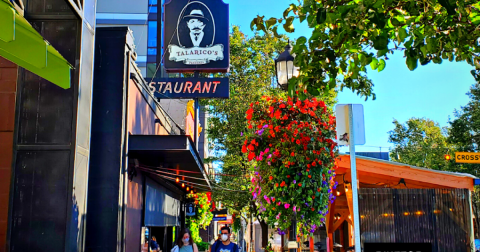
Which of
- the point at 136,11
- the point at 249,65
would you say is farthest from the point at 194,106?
the point at 136,11

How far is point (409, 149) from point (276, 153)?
119ft

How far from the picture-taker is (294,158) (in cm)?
786

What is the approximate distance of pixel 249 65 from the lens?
2305 cm

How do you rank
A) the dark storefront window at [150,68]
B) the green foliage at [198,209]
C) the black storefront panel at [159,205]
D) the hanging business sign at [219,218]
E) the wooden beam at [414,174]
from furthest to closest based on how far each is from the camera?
the hanging business sign at [219,218]
the dark storefront window at [150,68]
the green foliage at [198,209]
the black storefront panel at [159,205]
the wooden beam at [414,174]

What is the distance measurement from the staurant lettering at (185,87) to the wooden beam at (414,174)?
5.68m

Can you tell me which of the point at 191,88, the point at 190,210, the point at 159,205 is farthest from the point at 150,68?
the point at 159,205

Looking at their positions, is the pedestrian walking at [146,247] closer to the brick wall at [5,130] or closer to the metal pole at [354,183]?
the brick wall at [5,130]

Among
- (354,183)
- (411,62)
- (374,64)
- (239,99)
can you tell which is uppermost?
(239,99)

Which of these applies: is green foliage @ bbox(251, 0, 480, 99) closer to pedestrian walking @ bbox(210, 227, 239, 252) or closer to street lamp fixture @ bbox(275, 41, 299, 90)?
street lamp fixture @ bbox(275, 41, 299, 90)

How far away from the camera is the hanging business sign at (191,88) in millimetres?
14688

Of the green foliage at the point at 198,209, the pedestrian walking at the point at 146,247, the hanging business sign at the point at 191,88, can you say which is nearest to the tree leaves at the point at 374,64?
the pedestrian walking at the point at 146,247

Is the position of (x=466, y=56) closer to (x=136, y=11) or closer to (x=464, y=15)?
(x=464, y=15)

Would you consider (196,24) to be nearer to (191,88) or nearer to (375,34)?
(191,88)

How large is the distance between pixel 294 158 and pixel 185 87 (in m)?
7.53
